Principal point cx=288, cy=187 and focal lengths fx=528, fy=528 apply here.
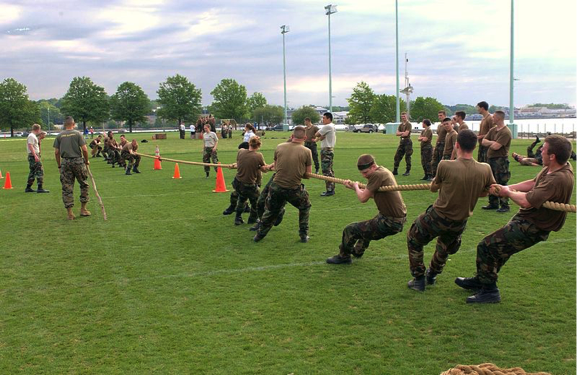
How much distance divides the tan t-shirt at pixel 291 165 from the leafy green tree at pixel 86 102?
355 feet

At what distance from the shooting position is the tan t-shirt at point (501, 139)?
37.3 ft

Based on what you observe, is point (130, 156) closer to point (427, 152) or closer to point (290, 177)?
point (427, 152)

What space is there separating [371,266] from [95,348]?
418 centimetres

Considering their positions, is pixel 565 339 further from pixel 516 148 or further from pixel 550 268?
pixel 516 148

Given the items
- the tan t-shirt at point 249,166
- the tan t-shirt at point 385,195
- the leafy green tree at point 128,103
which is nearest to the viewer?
the tan t-shirt at point 385,195

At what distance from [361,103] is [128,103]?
162ft

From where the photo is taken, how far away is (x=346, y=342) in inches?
212

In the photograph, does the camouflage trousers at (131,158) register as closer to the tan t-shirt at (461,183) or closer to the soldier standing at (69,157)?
the soldier standing at (69,157)

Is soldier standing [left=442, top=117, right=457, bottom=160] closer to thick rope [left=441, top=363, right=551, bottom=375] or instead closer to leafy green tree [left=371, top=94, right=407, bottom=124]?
thick rope [left=441, top=363, right=551, bottom=375]

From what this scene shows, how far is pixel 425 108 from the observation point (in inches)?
4326

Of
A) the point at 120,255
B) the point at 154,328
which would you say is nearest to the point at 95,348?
the point at 154,328

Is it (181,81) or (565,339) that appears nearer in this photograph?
(565,339)

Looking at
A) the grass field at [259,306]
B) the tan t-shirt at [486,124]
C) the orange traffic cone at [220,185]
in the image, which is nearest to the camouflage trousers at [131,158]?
the orange traffic cone at [220,185]

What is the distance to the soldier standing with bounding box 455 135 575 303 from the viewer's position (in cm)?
549
